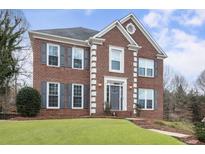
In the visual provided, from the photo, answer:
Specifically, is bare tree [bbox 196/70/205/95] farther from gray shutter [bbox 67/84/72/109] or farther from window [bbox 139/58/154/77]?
gray shutter [bbox 67/84/72/109]

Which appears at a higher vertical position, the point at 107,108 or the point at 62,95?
the point at 62,95

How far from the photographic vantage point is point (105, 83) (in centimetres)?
1983

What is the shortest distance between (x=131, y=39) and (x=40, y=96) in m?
6.25

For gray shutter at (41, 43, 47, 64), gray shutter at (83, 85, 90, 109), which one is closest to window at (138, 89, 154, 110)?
gray shutter at (83, 85, 90, 109)

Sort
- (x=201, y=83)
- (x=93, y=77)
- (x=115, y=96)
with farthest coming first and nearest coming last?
(x=201, y=83)
(x=115, y=96)
(x=93, y=77)

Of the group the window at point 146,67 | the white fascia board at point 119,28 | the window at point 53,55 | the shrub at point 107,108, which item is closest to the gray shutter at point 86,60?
the white fascia board at point 119,28

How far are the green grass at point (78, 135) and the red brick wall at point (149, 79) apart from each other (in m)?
8.91

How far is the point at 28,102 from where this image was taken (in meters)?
17.5

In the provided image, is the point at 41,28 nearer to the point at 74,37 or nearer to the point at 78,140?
the point at 74,37

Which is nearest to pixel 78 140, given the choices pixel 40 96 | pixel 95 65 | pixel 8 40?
pixel 40 96

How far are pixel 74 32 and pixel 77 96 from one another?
12.1 ft

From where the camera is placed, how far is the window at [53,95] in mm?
18469

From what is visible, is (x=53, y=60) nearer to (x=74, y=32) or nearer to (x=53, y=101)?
(x=53, y=101)

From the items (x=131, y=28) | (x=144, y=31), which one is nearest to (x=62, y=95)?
(x=131, y=28)
